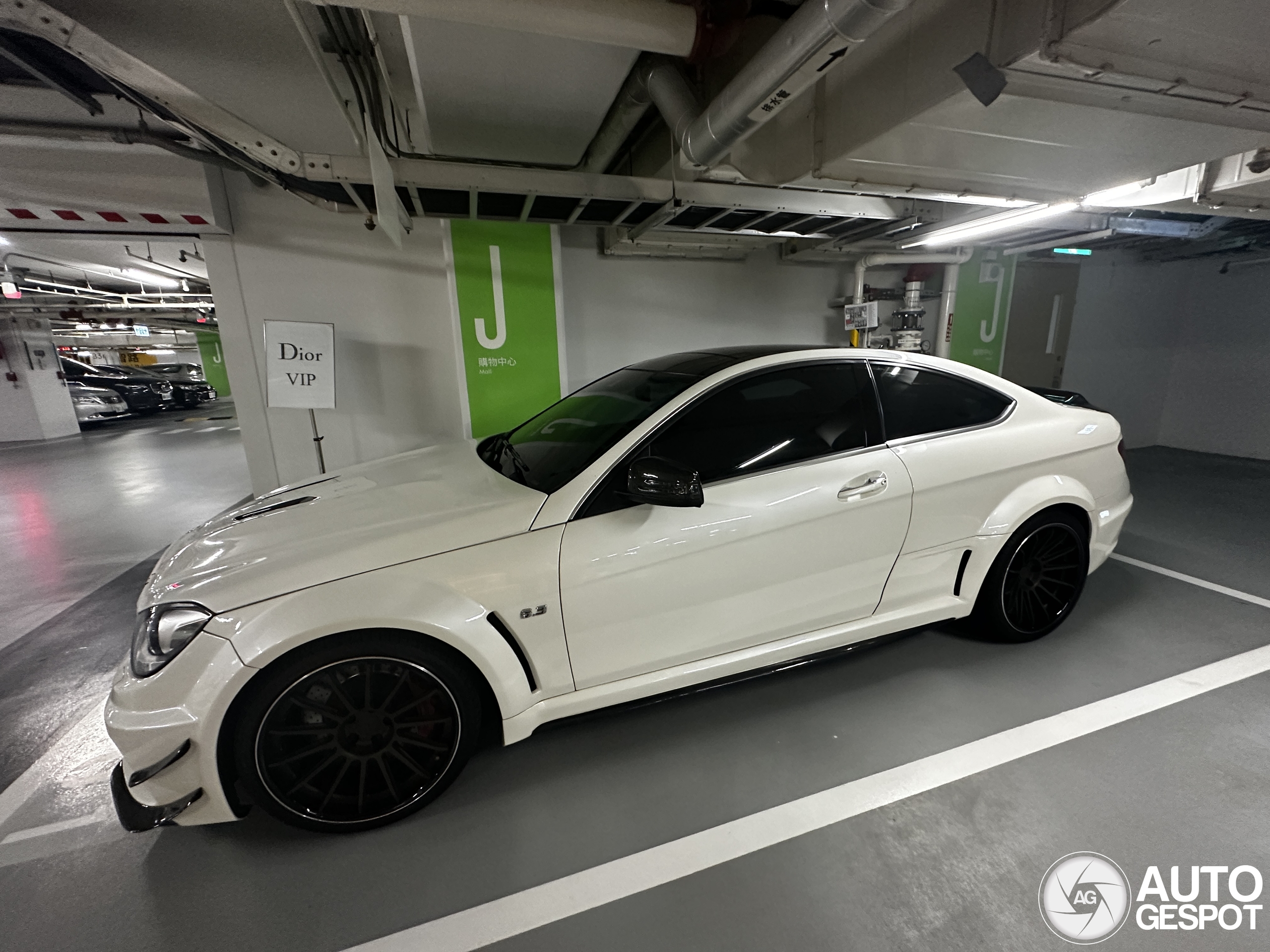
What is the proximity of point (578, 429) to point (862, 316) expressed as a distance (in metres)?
3.66

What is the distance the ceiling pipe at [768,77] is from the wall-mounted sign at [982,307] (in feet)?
15.3

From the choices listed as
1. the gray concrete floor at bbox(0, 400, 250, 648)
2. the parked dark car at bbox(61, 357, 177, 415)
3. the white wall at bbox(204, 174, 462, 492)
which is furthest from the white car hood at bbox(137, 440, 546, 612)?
the parked dark car at bbox(61, 357, 177, 415)

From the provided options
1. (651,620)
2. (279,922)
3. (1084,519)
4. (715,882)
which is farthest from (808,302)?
(279,922)

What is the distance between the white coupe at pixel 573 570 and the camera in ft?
4.59

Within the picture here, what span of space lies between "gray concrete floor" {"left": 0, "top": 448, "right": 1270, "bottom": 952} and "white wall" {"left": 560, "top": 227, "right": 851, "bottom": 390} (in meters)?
3.44

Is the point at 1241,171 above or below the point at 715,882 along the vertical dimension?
above

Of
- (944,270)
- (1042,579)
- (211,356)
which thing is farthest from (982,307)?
(211,356)

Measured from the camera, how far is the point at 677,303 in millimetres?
5047

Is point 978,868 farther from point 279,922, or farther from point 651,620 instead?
point 279,922

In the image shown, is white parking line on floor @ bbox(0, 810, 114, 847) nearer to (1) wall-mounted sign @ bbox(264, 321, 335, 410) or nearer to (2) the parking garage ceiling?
(1) wall-mounted sign @ bbox(264, 321, 335, 410)

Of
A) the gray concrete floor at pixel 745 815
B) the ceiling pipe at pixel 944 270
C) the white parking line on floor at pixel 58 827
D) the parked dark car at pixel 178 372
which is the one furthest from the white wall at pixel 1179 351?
the parked dark car at pixel 178 372

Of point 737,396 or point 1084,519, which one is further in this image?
point 1084,519

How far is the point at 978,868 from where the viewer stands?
1405mm

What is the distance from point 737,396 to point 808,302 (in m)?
4.23
